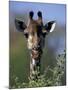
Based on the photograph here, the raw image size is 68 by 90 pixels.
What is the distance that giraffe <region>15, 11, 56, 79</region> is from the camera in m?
2.11

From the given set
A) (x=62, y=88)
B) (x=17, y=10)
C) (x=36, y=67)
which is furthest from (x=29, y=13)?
(x=62, y=88)

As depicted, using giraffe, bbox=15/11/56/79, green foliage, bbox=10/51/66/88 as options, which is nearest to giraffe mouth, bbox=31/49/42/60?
giraffe, bbox=15/11/56/79

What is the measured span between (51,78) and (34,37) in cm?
45

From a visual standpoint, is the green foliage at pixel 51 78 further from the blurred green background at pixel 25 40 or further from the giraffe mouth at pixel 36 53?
the giraffe mouth at pixel 36 53

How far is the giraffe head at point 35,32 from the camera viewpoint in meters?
2.11

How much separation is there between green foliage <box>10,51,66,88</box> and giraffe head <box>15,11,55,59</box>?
8.3 inches

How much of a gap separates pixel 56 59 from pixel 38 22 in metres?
0.42

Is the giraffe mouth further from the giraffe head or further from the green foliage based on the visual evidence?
the green foliage

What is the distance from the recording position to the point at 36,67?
2.12m

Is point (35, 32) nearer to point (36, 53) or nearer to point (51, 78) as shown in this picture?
point (36, 53)

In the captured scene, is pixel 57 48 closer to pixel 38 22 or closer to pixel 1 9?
pixel 38 22

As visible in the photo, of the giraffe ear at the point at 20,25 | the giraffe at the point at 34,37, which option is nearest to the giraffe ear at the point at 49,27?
the giraffe at the point at 34,37

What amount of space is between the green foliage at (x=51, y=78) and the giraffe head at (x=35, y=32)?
8.3 inches

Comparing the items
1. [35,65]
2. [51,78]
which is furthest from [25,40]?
[51,78]
